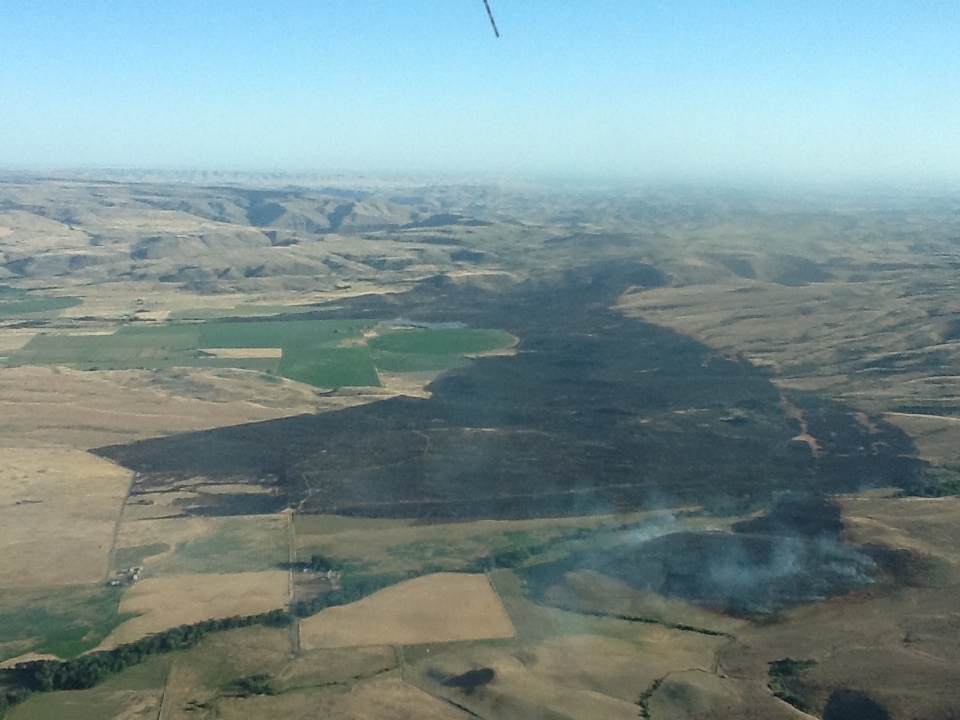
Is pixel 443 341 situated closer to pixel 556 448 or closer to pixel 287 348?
pixel 287 348

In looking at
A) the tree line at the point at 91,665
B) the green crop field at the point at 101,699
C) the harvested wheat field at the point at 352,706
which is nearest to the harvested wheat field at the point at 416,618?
the tree line at the point at 91,665

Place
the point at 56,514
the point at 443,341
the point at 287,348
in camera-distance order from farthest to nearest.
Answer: the point at 443,341, the point at 287,348, the point at 56,514

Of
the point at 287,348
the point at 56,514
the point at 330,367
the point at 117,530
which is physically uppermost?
the point at 287,348

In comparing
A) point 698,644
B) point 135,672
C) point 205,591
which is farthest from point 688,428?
point 135,672

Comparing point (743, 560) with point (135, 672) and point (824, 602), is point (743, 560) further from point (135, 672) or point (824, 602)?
point (135, 672)

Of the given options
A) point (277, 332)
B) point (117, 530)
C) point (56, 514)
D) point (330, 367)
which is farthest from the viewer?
point (277, 332)

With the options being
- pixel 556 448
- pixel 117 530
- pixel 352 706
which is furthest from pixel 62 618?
pixel 556 448

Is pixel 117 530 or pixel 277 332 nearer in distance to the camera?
pixel 117 530
